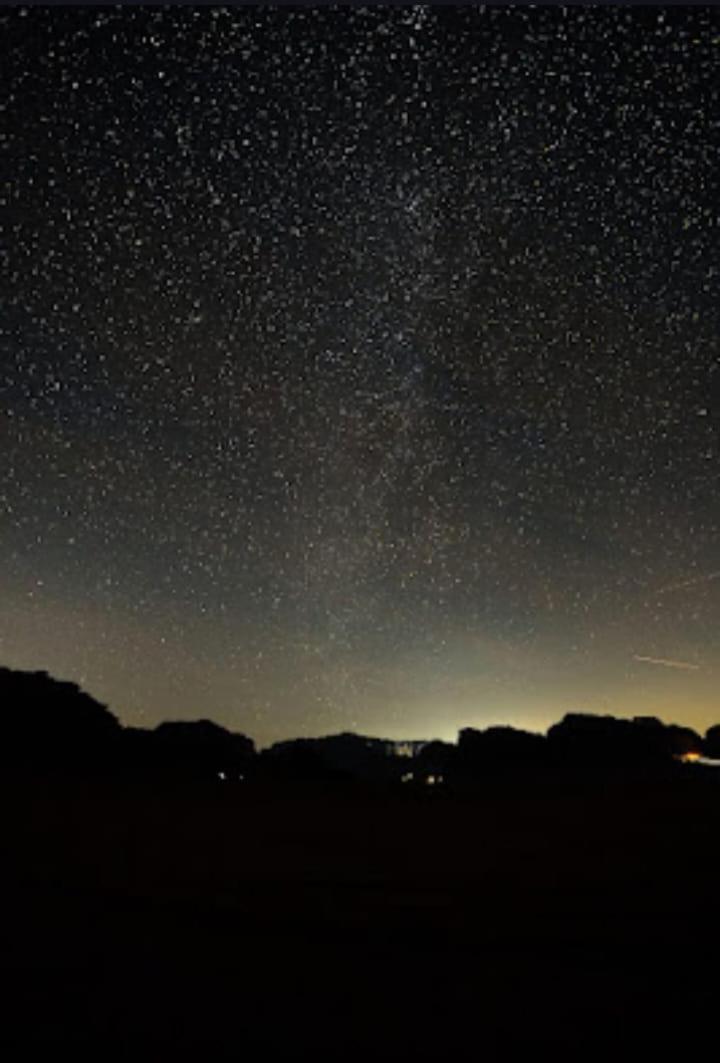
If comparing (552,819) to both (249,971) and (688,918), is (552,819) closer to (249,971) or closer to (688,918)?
(688,918)

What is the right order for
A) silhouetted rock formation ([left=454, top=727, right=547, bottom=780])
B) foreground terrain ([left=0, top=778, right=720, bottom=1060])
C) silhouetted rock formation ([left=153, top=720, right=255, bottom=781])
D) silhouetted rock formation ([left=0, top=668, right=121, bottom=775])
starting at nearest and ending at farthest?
foreground terrain ([left=0, top=778, right=720, bottom=1060])
silhouetted rock formation ([left=0, top=668, right=121, bottom=775])
silhouetted rock formation ([left=153, top=720, right=255, bottom=781])
silhouetted rock formation ([left=454, top=727, right=547, bottom=780])

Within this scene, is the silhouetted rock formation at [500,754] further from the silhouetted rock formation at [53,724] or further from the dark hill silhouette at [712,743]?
the silhouetted rock formation at [53,724]

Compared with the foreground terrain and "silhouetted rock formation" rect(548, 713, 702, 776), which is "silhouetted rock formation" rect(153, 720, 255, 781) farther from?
"silhouetted rock formation" rect(548, 713, 702, 776)

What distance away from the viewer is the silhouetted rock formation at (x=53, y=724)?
20938 mm

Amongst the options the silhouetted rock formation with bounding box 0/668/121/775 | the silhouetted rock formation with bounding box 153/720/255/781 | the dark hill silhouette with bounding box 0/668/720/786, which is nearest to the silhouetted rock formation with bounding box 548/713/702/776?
the dark hill silhouette with bounding box 0/668/720/786

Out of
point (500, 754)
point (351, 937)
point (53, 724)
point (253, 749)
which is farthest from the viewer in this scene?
point (500, 754)

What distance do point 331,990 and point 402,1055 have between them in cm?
72

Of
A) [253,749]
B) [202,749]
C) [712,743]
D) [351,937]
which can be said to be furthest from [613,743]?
[351,937]

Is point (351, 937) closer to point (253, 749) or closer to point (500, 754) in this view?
point (253, 749)

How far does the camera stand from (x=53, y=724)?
23.5m

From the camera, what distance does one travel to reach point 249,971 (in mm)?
4137

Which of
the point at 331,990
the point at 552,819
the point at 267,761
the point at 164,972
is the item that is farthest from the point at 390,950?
the point at 267,761

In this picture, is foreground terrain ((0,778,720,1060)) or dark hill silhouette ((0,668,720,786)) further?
dark hill silhouette ((0,668,720,786))

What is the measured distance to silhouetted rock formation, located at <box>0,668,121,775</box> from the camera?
68.7ft
